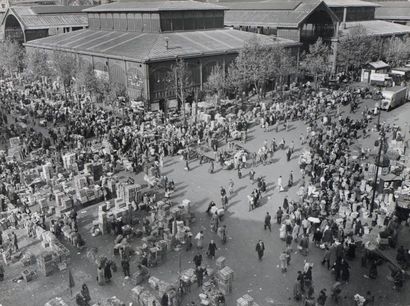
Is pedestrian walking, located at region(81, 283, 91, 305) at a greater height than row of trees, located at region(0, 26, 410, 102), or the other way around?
row of trees, located at region(0, 26, 410, 102)

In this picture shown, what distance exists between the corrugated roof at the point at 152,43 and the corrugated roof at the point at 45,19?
1136 cm

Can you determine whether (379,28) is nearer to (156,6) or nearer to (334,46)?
(334,46)

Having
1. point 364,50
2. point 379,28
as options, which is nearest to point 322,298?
point 364,50

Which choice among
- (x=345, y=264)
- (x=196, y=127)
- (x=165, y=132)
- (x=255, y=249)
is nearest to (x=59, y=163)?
(x=165, y=132)

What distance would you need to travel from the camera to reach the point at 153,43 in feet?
158

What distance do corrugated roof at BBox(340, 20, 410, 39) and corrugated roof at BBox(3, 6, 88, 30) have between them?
45380 mm

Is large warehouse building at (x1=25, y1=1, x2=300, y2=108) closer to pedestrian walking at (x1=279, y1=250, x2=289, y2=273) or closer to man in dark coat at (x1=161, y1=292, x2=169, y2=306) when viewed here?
pedestrian walking at (x1=279, y1=250, x2=289, y2=273)

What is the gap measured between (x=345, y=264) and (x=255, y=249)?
4.46 metres

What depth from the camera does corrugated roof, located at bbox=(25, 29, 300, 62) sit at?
46559 mm

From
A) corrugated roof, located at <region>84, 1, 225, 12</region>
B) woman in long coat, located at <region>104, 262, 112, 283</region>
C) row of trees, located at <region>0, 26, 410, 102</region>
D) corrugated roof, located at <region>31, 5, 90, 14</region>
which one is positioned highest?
corrugated roof, located at <region>84, 1, 225, 12</region>

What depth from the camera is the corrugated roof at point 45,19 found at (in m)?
71.6

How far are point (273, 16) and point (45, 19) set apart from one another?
3923 cm

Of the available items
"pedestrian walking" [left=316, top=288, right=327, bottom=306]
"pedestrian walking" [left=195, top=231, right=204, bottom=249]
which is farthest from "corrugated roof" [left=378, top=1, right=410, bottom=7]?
"pedestrian walking" [left=316, top=288, right=327, bottom=306]

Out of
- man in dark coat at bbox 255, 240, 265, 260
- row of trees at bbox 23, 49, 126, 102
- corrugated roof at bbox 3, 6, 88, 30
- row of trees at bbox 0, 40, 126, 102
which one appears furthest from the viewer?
corrugated roof at bbox 3, 6, 88, 30
